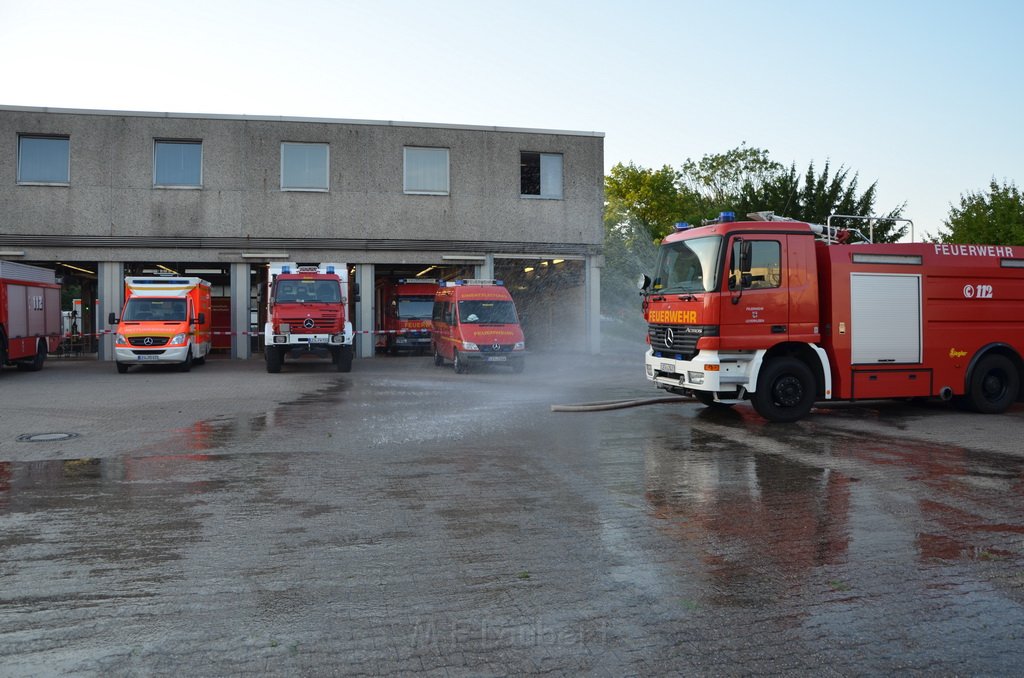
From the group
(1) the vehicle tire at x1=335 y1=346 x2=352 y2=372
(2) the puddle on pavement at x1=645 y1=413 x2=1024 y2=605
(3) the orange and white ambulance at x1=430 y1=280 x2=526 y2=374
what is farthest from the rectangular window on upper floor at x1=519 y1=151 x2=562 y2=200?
(2) the puddle on pavement at x1=645 y1=413 x2=1024 y2=605

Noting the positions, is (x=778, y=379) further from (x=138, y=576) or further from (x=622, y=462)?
(x=138, y=576)

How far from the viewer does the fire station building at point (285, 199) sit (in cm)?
2756

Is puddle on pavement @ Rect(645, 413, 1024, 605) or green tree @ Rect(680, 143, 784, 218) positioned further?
green tree @ Rect(680, 143, 784, 218)

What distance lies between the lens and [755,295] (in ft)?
39.3

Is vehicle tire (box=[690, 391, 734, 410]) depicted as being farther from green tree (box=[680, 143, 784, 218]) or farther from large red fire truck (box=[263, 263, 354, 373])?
green tree (box=[680, 143, 784, 218])

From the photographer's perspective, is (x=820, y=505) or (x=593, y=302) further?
(x=593, y=302)

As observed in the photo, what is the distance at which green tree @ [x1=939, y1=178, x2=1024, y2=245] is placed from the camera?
125 feet

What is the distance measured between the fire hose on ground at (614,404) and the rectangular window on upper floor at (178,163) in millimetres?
19383

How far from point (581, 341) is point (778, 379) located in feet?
64.3

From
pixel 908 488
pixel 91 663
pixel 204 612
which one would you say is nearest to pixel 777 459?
pixel 908 488

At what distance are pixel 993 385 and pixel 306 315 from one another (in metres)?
16.1

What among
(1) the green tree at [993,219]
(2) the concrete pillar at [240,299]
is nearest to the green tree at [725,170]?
(1) the green tree at [993,219]

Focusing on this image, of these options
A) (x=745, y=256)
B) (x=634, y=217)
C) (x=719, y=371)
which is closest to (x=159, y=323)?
(x=719, y=371)

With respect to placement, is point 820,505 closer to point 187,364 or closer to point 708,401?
point 708,401
